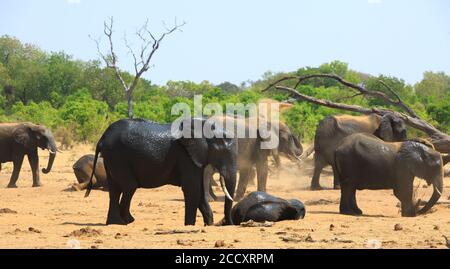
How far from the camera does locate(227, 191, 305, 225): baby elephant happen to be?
12.2 metres

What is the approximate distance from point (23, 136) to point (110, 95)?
3597 cm

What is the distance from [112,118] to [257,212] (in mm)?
26999

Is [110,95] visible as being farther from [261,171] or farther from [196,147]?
[196,147]

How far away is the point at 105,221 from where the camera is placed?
44.7 ft

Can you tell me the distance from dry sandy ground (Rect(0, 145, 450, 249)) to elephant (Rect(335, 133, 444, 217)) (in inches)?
12.5

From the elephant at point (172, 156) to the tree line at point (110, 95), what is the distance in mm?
11554

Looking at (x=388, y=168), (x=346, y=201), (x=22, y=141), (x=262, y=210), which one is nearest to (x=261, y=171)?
(x=346, y=201)

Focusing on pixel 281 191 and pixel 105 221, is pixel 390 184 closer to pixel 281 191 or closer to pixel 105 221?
pixel 105 221

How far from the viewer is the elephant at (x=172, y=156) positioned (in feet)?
41.3

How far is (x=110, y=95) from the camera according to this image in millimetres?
57656

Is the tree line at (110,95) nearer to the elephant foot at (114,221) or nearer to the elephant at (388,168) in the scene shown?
the elephant at (388,168)

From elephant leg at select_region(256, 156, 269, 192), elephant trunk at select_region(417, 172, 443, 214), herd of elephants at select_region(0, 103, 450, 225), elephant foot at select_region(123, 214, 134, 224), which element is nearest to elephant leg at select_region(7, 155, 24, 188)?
herd of elephants at select_region(0, 103, 450, 225)

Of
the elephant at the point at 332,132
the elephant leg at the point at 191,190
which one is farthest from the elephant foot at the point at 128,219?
the elephant at the point at 332,132

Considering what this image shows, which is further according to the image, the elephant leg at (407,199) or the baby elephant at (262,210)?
the elephant leg at (407,199)
